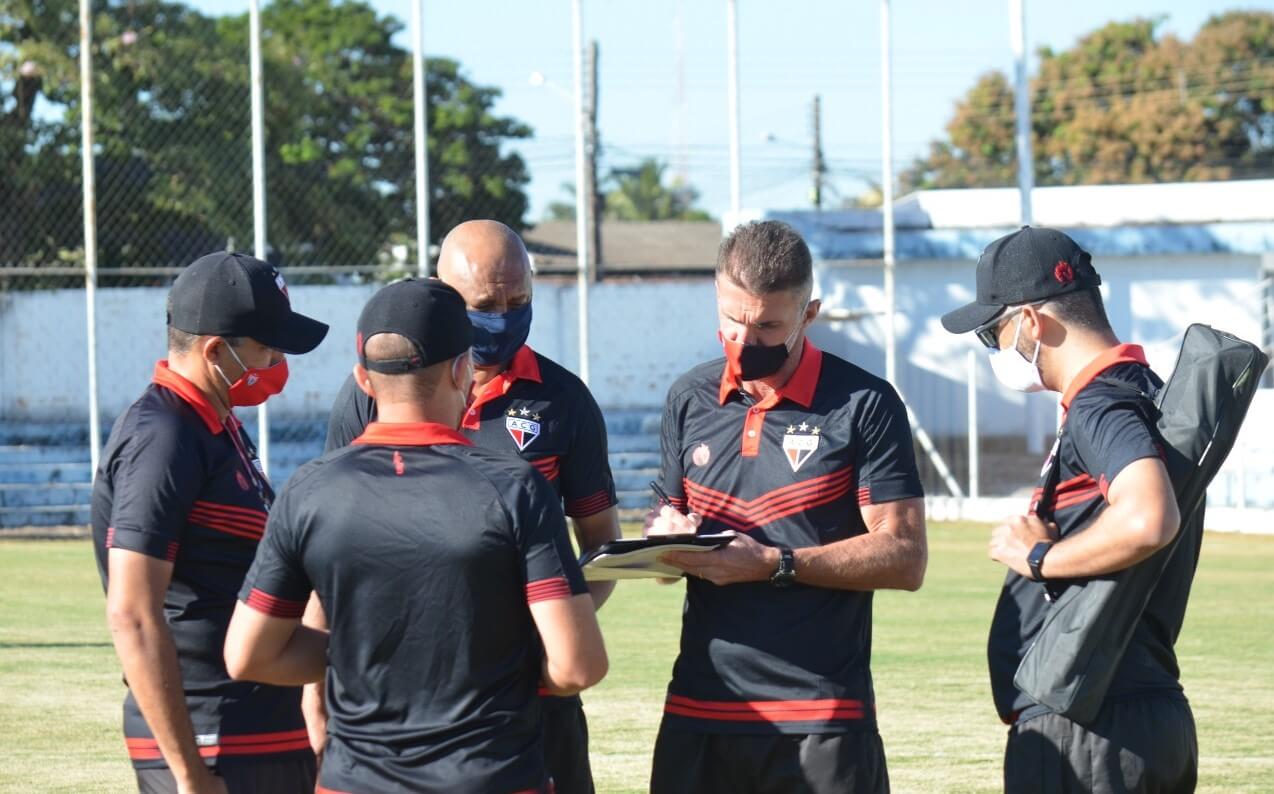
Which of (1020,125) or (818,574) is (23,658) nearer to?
(818,574)

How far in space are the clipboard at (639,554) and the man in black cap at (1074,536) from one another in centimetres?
79

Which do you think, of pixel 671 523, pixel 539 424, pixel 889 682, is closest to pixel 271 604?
pixel 671 523

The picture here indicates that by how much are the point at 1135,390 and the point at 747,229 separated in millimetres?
1219

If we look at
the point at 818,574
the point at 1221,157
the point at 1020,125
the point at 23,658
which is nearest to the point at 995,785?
the point at 818,574

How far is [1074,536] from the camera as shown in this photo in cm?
441

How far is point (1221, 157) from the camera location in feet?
178

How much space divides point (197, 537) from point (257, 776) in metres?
0.64

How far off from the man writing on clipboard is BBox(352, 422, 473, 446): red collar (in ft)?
3.04

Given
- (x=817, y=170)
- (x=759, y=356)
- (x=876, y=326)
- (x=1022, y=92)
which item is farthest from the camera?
(x=817, y=170)

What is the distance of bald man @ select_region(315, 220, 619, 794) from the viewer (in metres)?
5.14

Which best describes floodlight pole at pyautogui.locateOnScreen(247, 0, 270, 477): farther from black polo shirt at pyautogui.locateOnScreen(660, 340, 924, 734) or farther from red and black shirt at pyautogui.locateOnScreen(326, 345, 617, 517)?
black polo shirt at pyautogui.locateOnScreen(660, 340, 924, 734)

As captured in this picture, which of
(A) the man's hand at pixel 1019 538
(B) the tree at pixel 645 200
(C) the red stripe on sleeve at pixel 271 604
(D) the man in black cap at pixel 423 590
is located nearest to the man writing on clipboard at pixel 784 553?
(A) the man's hand at pixel 1019 538

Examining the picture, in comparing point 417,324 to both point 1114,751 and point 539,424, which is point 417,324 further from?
point 1114,751

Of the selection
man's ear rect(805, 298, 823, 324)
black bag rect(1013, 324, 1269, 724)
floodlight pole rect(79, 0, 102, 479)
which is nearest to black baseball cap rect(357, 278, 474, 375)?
man's ear rect(805, 298, 823, 324)
